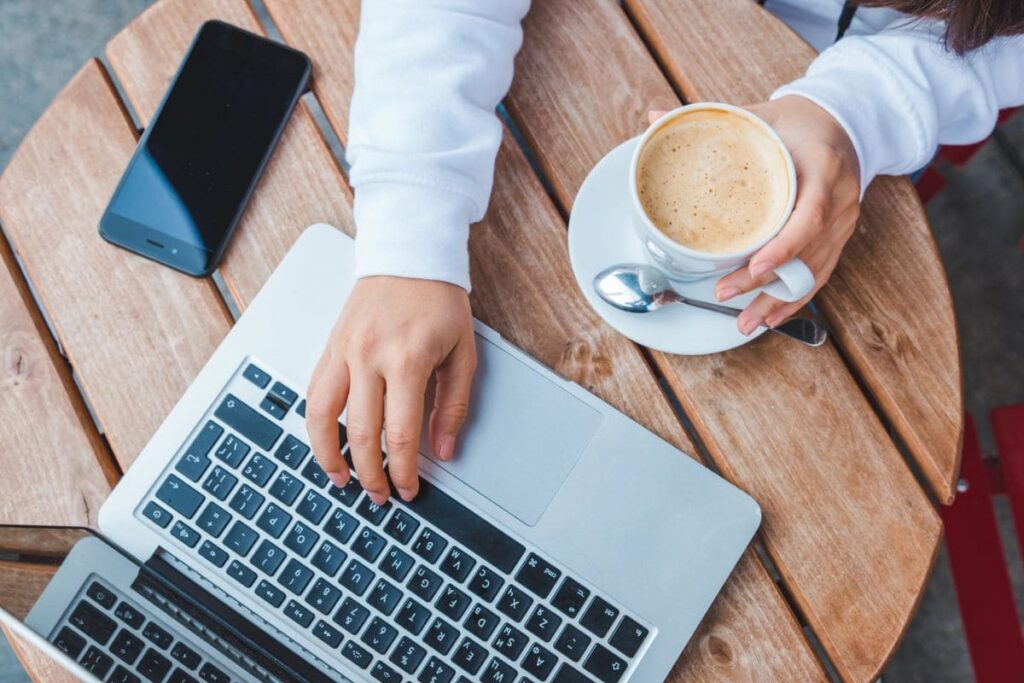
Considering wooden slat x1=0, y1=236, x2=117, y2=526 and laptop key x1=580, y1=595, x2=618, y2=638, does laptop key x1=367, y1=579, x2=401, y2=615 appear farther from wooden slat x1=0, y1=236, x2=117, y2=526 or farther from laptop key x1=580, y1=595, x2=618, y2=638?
wooden slat x1=0, y1=236, x2=117, y2=526

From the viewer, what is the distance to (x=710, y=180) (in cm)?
57

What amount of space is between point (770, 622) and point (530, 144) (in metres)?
0.44

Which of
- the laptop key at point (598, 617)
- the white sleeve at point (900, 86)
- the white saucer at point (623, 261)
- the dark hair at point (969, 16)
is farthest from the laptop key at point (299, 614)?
Answer: the dark hair at point (969, 16)

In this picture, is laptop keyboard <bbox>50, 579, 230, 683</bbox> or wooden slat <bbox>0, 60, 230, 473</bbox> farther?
wooden slat <bbox>0, 60, 230, 473</bbox>

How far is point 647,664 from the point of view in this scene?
0.59 m

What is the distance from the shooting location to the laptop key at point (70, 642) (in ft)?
1.77

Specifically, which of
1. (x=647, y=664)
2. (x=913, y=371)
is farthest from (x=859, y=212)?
(x=647, y=664)

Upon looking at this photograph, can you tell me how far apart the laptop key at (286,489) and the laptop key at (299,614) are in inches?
3.1

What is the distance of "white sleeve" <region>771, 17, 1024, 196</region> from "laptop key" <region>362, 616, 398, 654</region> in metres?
0.50

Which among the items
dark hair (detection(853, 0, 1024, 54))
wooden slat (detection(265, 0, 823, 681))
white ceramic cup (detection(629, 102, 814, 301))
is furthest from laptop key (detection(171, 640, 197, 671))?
dark hair (detection(853, 0, 1024, 54))

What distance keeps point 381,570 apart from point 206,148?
0.39m

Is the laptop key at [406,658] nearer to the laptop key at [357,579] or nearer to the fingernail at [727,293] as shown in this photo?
the laptop key at [357,579]

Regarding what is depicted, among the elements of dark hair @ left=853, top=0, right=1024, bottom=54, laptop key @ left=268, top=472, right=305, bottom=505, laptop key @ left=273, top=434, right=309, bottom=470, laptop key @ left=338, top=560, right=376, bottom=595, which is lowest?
laptop key @ left=338, top=560, right=376, bottom=595

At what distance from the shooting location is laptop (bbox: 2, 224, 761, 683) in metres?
0.59
